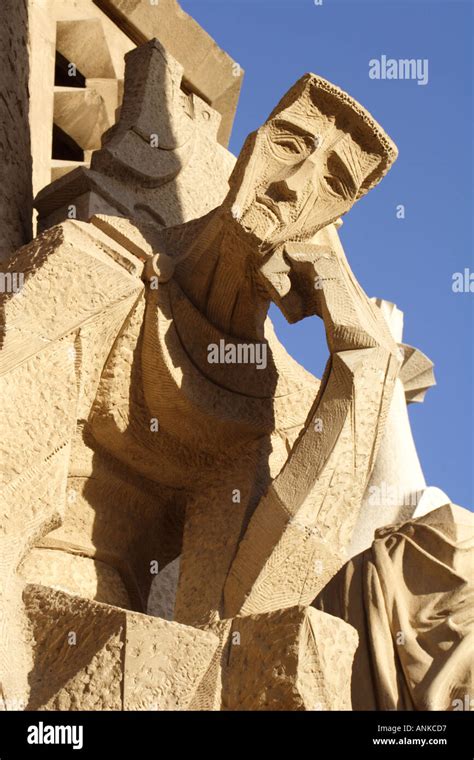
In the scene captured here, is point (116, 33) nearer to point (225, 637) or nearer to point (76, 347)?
point (76, 347)

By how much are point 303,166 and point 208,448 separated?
0.94 m

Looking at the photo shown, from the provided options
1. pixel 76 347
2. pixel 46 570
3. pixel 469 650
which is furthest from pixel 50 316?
pixel 469 650

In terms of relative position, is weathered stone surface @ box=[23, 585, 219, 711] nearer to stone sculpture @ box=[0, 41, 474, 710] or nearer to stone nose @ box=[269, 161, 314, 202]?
stone sculpture @ box=[0, 41, 474, 710]

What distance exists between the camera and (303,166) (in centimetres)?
466

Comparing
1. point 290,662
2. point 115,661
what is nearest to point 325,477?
point 290,662

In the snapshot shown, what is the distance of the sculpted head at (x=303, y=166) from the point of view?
4.63 meters

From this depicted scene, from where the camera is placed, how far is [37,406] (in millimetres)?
4359

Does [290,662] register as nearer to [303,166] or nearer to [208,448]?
[208,448]

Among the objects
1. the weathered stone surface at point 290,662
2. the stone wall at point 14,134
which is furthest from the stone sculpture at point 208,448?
the stone wall at point 14,134

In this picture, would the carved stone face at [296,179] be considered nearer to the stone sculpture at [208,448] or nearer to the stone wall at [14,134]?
the stone sculpture at [208,448]

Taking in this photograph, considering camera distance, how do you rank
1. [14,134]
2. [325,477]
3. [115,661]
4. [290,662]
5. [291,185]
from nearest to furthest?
[115,661] → [290,662] → [325,477] → [291,185] → [14,134]

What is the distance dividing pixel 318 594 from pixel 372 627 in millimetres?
241

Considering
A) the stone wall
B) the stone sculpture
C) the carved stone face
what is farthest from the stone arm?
the stone wall

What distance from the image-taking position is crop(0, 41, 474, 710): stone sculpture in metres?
4.04
